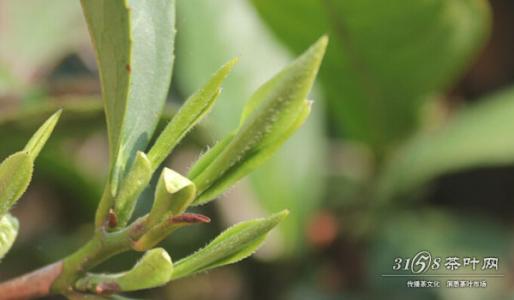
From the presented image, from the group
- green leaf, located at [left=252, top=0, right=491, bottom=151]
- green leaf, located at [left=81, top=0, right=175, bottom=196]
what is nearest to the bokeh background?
green leaf, located at [left=252, top=0, right=491, bottom=151]

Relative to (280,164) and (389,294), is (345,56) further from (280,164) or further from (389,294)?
(389,294)

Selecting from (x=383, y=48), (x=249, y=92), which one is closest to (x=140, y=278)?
(x=383, y=48)

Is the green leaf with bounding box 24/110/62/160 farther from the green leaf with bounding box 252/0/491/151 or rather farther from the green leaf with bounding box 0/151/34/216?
the green leaf with bounding box 252/0/491/151

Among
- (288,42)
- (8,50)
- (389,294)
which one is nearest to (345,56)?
(288,42)

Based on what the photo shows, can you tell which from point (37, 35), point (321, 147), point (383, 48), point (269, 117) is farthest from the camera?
point (321, 147)

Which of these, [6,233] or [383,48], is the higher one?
[383,48]

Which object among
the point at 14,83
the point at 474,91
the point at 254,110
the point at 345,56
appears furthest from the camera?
the point at 474,91

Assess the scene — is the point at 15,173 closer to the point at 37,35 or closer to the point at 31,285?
the point at 31,285
